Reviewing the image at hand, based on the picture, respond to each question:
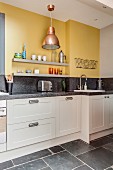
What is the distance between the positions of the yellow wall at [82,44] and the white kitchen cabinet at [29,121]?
1.10 meters

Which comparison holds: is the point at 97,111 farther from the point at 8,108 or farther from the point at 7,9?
the point at 7,9

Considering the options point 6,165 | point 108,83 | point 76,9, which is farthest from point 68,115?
point 76,9

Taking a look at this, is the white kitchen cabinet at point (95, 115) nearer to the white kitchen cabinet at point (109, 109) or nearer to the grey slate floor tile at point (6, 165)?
the white kitchen cabinet at point (109, 109)

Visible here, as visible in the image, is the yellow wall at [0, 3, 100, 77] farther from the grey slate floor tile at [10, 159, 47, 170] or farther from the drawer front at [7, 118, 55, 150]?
the grey slate floor tile at [10, 159, 47, 170]

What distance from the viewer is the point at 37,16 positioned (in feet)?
8.54

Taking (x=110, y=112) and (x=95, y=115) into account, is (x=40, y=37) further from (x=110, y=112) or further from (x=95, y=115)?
(x=110, y=112)

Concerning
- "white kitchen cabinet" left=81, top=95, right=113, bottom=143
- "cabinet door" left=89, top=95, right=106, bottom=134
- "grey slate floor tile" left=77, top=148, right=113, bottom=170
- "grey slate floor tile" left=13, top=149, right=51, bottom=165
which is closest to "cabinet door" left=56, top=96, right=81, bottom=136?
"white kitchen cabinet" left=81, top=95, right=113, bottom=143

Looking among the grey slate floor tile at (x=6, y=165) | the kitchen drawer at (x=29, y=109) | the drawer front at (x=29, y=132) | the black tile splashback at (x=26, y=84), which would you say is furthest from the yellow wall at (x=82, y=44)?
the grey slate floor tile at (x=6, y=165)

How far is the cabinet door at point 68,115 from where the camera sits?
2.21 metres

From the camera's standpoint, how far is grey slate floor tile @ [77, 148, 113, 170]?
1686 millimetres

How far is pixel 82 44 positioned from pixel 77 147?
2.11m

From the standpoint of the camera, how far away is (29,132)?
193cm

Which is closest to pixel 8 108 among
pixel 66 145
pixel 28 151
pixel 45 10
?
pixel 28 151

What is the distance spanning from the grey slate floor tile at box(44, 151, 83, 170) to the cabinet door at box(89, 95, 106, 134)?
0.67 meters
